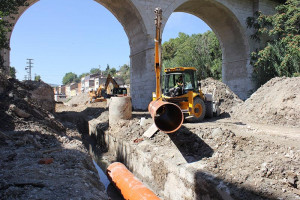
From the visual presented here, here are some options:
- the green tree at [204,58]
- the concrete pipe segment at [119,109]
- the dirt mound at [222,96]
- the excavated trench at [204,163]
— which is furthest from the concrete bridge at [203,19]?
the green tree at [204,58]

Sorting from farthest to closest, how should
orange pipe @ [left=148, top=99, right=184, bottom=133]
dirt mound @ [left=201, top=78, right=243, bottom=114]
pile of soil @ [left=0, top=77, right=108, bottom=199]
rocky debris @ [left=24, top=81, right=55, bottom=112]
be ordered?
dirt mound @ [left=201, top=78, right=243, bottom=114]
rocky debris @ [left=24, top=81, right=55, bottom=112]
orange pipe @ [left=148, top=99, right=184, bottom=133]
pile of soil @ [left=0, top=77, right=108, bottom=199]

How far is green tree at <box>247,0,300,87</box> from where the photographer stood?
13.9 metres

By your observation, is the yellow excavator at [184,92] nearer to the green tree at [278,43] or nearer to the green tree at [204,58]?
the green tree at [278,43]

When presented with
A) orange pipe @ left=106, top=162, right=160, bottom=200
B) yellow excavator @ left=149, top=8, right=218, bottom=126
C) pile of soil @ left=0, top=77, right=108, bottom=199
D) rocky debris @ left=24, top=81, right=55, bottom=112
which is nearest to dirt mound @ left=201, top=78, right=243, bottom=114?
yellow excavator @ left=149, top=8, right=218, bottom=126

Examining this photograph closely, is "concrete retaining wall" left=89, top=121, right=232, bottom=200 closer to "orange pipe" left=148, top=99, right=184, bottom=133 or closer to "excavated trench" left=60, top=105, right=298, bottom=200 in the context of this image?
"excavated trench" left=60, top=105, right=298, bottom=200

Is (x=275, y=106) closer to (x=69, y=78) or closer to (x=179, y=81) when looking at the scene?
(x=179, y=81)

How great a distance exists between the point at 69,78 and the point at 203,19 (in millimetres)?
144938

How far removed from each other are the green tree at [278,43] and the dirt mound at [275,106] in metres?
4.48

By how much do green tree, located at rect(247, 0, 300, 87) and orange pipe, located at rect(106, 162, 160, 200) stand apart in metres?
11.8

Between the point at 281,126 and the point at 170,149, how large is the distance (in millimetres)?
4483

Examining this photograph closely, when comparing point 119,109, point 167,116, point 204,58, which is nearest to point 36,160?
point 167,116

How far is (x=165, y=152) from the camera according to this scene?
5910mm

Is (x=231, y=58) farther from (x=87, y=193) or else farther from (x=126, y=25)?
(x=87, y=193)

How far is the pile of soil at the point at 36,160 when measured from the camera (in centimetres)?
326
